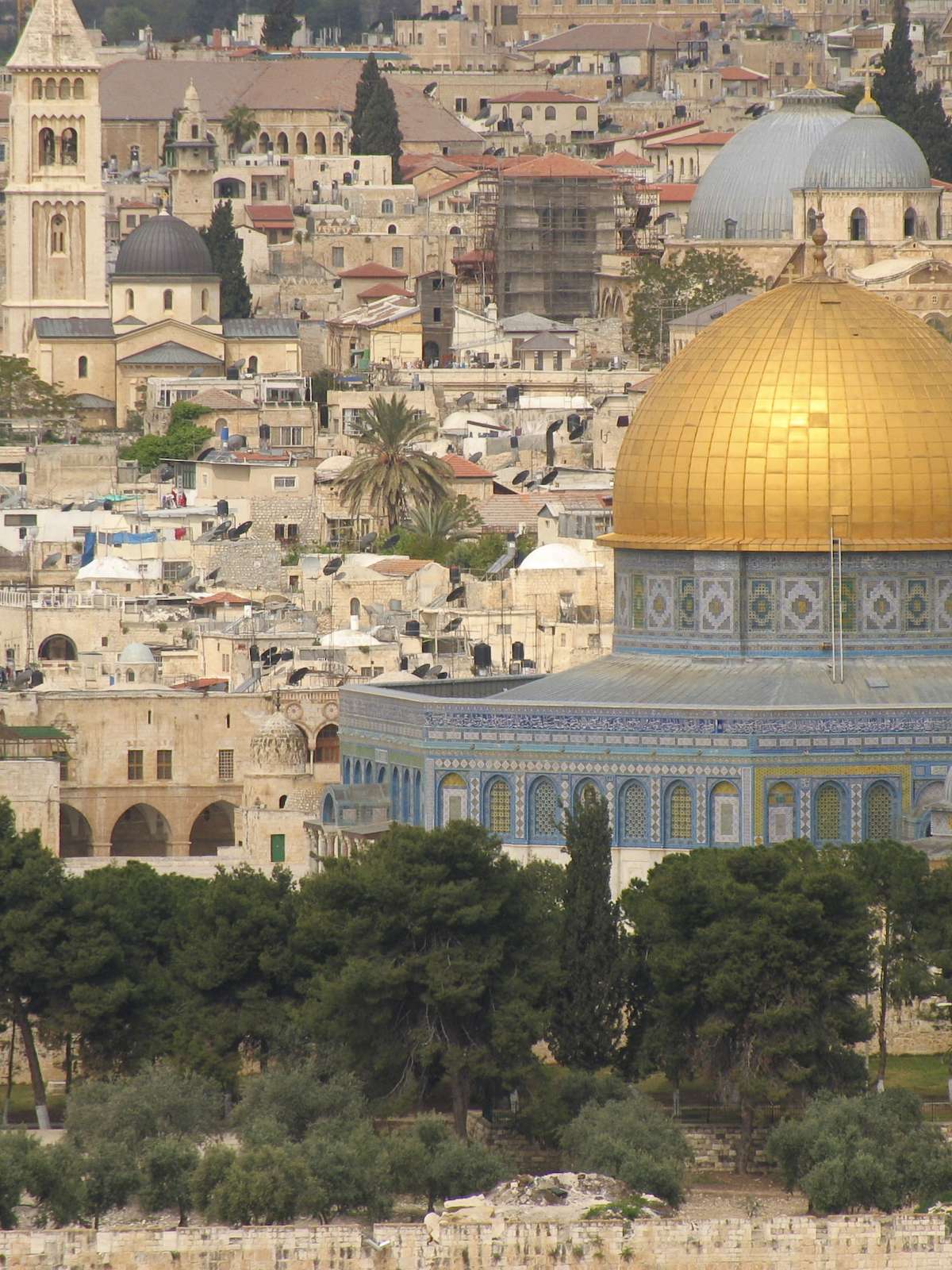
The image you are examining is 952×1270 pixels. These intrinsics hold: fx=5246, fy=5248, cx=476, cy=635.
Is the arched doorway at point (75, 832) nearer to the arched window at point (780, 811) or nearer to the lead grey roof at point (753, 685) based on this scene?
the lead grey roof at point (753, 685)

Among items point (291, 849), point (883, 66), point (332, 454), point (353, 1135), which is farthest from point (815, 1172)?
point (883, 66)

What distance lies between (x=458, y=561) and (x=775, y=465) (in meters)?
28.9

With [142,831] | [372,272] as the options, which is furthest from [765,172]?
[142,831]

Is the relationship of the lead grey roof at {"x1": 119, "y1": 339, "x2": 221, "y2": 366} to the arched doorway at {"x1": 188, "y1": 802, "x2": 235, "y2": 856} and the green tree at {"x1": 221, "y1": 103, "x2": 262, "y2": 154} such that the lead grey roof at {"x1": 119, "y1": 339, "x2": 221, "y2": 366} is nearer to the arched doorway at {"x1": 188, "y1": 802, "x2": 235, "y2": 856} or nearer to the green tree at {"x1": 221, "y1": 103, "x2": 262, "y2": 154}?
the green tree at {"x1": 221, "y1": 103, "x2": 262, "y2": 154}

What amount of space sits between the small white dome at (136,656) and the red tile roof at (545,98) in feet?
275

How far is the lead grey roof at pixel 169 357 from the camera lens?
375 feet

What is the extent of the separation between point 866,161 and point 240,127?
4197cm

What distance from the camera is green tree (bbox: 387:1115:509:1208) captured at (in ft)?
139

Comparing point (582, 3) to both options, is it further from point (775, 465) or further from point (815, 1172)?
point (815, 1172)

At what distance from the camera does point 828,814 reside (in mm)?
52312

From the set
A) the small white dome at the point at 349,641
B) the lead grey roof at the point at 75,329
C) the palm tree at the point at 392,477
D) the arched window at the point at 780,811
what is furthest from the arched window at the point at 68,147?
the arched window at the point at 780,811

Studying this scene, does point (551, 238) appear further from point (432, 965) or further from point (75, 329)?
point (432, 965)

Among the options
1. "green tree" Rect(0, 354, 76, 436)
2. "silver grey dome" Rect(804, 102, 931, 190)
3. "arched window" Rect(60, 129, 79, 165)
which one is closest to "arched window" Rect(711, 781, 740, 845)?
"green tree" Rect(0, 354, 76, 436)

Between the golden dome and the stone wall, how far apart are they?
1439 centimetres
